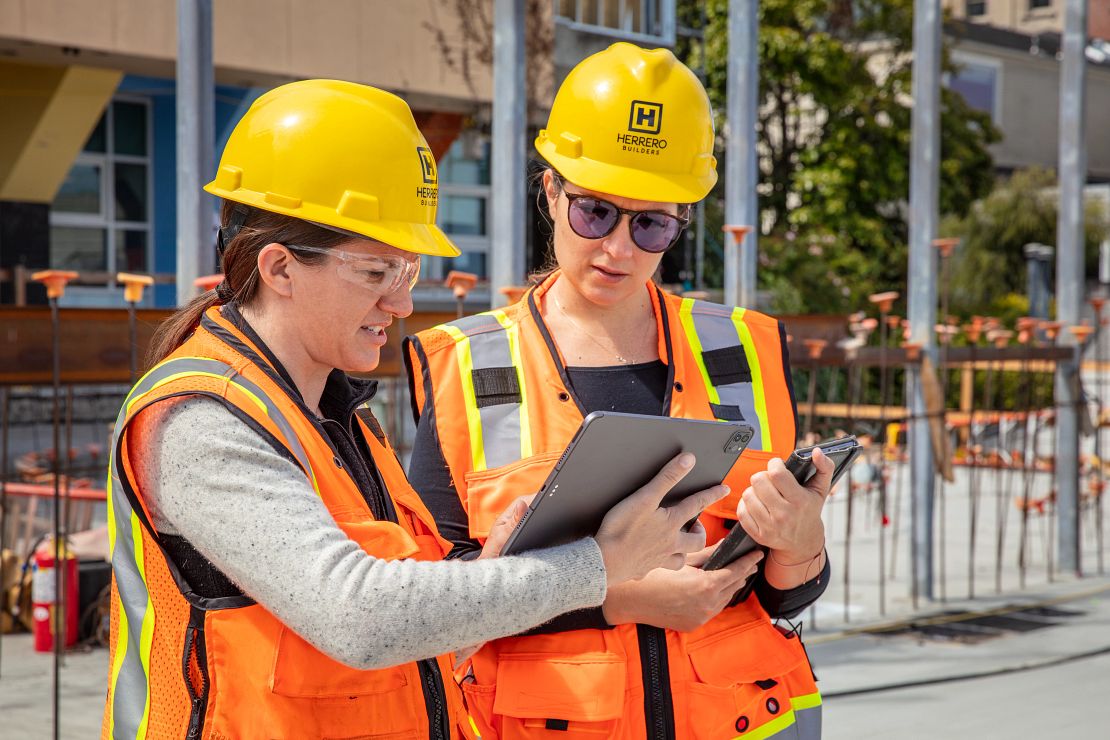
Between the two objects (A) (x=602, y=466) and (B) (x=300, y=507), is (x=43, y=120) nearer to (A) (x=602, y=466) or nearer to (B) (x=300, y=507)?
(A) (x=602, y=466)

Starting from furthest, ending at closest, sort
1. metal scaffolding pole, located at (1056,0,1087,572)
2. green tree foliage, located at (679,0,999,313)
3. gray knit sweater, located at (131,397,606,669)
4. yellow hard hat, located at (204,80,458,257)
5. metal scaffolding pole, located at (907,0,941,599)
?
green tree foliage, located at (679,0,999,313), metal scaffolding pole, located at (1056,0,1087,572), metal scaffolding pole, located at (907,0,941,599), yellow hard hat, located at (204,80,458,257), gray knit sweater, located at (131,397,606,669)

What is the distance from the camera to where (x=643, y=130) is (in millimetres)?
2445

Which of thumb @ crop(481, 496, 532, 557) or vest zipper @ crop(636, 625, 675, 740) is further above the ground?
thumb @ crop(481, 496, 532, 557)

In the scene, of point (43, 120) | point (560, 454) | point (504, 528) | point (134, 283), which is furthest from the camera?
point (43, 120)

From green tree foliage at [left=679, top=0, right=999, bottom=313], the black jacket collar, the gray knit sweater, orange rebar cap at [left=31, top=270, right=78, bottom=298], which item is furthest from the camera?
green tree foliage at [left=679, top=0, right=999, bottom=313]

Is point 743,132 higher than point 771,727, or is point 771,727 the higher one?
point 743,132

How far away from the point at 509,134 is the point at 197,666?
328 cm

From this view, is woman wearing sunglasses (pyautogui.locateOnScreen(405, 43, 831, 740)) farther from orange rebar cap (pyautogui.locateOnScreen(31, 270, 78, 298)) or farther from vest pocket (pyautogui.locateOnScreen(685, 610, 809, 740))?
orange rebar cap (pyautogui.locateOnScreen(31, 270, 78, 298))

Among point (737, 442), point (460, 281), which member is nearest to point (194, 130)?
point (460, 281)

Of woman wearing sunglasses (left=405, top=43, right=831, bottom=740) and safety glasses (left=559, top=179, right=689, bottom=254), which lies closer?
woman wearing sunglasses (left=405, top=43, right=831, bottom=740)

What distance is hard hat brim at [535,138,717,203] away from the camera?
2.43 m

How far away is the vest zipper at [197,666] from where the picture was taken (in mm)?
1585

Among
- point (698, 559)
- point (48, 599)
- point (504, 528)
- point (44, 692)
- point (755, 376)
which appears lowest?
point (44, 692)

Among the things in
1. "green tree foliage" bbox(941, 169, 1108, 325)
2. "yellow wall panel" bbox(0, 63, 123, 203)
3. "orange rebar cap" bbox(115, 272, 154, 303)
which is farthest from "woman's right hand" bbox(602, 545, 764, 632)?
"green tree foliage" bbox(941, 169, 1108, 325)
